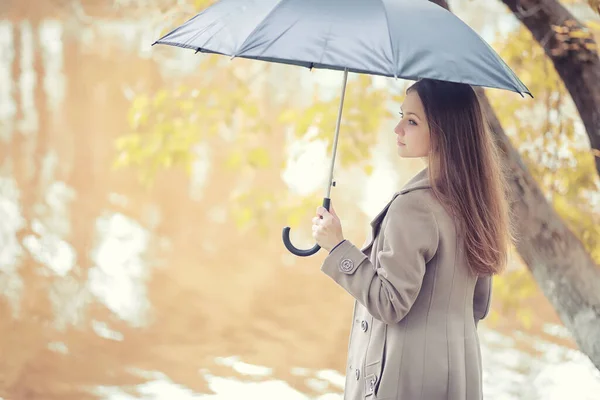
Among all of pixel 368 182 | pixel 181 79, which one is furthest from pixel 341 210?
pixel 181 79

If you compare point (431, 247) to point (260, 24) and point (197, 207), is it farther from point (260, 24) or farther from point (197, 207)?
point (197, 207)

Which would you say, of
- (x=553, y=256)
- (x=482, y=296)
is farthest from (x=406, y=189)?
(x=553, y=256)

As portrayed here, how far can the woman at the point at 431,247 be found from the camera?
166cm

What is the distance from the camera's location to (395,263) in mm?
1631

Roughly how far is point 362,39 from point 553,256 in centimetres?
115

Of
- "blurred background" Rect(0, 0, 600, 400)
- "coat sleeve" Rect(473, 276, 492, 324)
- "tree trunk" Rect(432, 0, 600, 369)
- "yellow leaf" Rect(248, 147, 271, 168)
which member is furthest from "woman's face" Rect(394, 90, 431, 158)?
"yellow leaf" Rect(248, 147, 271, 168)

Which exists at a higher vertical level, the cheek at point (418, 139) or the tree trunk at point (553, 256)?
the tree trunk at point (553, 256)

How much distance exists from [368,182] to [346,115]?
613 cm

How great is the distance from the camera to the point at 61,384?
16.4 feet

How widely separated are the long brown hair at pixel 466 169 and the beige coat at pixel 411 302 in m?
0.03

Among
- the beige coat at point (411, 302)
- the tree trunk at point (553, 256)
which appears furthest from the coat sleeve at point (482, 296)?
the tree trunk at point (553, 256)

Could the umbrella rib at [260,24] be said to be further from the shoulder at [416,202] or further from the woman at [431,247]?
the shoulder at [416,202]

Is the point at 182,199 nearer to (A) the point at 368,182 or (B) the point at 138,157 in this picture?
(A) the point at 368,182

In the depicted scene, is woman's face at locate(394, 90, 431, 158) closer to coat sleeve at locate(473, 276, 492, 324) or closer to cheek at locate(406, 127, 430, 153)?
cheek at locate(406, 127, 430, 153)
